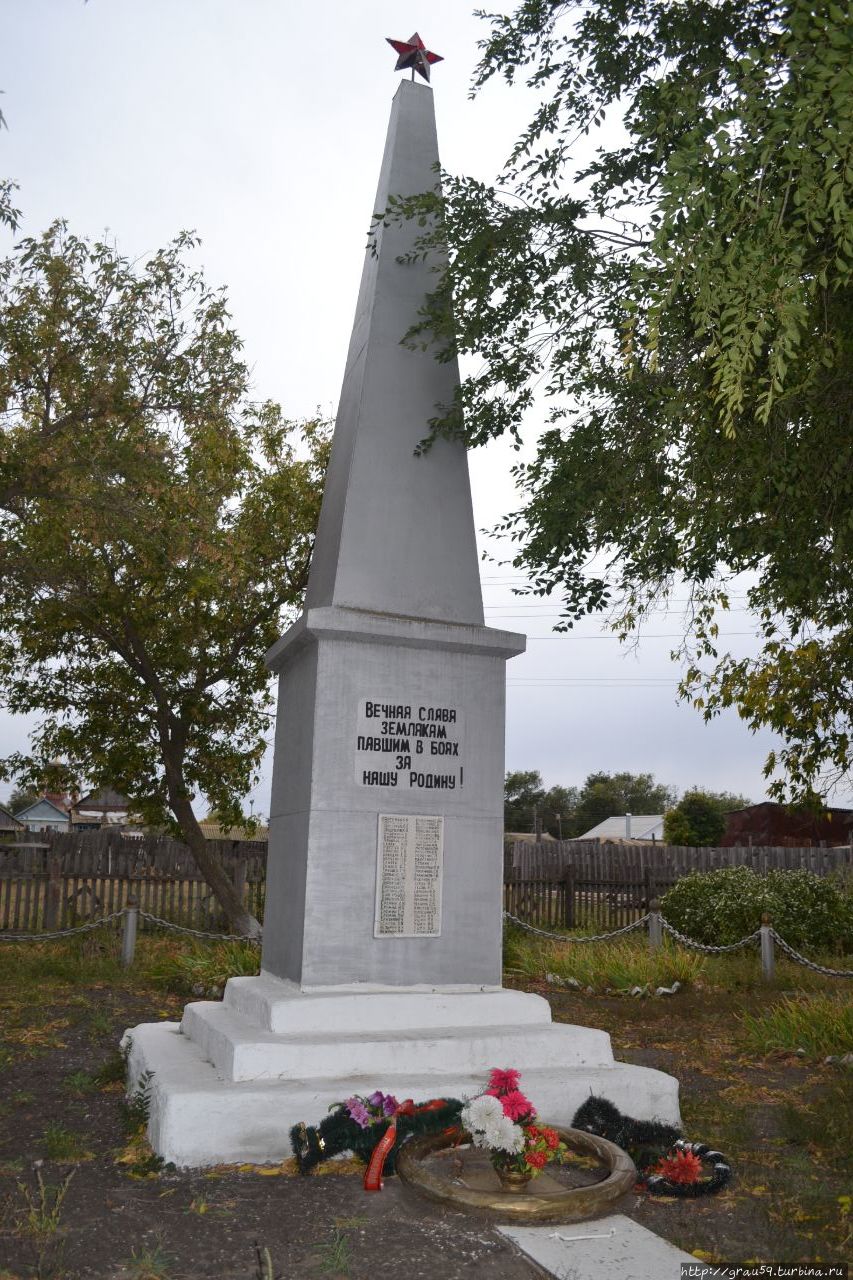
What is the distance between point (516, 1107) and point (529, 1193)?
0.43 metres

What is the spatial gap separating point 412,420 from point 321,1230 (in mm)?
5509

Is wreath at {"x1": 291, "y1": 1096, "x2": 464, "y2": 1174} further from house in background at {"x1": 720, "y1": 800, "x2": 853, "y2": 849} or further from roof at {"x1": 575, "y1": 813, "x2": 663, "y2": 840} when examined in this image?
roof at {"x1": 575, "y1": 813, "x2": 663, "y2": 840}

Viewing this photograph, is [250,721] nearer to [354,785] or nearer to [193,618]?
[193,618]

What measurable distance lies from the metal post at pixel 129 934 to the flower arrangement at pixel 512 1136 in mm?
9205

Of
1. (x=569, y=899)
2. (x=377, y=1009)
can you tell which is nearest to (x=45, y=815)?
(x=569, y=899)

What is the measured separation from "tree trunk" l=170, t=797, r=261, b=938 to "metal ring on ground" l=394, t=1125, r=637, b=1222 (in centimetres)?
1059

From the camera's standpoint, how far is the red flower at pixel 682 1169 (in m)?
5.43

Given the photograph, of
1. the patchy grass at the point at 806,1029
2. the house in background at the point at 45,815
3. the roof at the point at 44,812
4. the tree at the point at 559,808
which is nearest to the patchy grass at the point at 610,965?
the patchy grass at the point at 806,1029

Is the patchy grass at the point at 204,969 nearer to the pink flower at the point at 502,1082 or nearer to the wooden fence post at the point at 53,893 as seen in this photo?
the wooden fence post at the point at 53,893

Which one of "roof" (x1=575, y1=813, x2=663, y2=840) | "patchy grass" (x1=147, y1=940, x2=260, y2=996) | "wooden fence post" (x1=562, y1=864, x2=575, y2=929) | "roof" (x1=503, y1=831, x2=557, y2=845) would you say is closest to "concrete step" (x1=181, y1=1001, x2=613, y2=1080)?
"patchy grass" (x1=147, y1=940, x2=260, y2=996)

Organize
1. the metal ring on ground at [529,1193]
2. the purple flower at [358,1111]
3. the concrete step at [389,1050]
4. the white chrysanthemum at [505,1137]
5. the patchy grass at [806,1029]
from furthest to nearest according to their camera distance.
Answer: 1. the patchy grass at [806,1029]
2. the concrete step at [389,1050]
3. the purple flower at [358,1111]
4. the white chrysanthemum at [505,1137]
5. the metal ring on ground at [529,1193]

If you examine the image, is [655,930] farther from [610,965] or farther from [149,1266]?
[149,1266]

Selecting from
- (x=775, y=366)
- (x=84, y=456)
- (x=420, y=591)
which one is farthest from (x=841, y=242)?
(x=84, y=456)

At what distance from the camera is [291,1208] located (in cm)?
503
